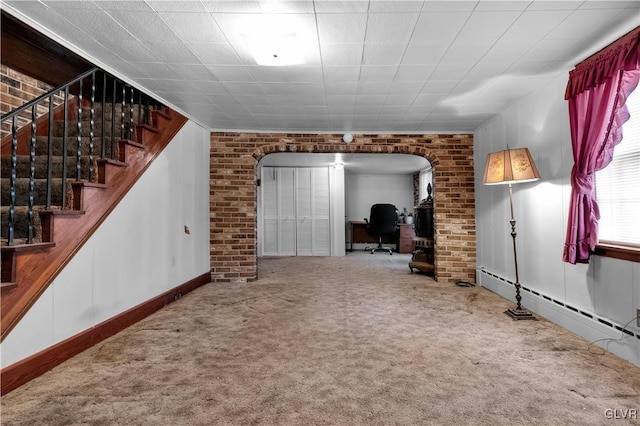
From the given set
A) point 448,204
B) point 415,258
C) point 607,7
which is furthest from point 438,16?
point 415,258

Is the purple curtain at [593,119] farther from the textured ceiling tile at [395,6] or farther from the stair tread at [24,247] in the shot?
the stair tread at [24,247]

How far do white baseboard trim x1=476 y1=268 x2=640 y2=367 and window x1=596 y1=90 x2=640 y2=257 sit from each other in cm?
59

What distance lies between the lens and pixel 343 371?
6.09 ft

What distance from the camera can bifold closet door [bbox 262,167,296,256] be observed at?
732 centimetres

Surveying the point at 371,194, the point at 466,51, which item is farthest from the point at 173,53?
the point at 371,194

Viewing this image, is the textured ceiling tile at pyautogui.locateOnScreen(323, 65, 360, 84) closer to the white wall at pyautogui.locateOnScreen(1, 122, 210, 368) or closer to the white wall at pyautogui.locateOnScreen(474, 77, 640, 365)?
the white wall at pyautogui.locateOnScreen(474, 77, 640, 365)

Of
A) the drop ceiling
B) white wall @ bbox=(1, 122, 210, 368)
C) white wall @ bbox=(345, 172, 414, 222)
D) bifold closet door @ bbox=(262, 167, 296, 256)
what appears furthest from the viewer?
white wall @ bbox=(345, 172, 414, 222)

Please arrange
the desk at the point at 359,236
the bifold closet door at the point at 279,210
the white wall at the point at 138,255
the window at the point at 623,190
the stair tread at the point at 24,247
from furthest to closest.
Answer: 1. the desk at the point at 359,236
2. the bifold closet door at the point at 279,210
3. the window at the point at 623,190
4. the white wall at the point at 138,255
5. the stair tread at the point at 24,247

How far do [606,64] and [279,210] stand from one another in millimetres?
6139

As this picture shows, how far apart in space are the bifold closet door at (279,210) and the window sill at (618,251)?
229 inches

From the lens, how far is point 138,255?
2.84 metres

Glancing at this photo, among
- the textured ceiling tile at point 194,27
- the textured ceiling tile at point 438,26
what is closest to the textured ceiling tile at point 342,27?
the textured ceiling tile at point 438,26

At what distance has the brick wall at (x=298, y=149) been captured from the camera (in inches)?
174

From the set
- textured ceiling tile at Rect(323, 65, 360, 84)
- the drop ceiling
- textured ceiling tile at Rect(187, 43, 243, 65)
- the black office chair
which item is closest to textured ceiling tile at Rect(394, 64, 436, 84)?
the drop ceiling
